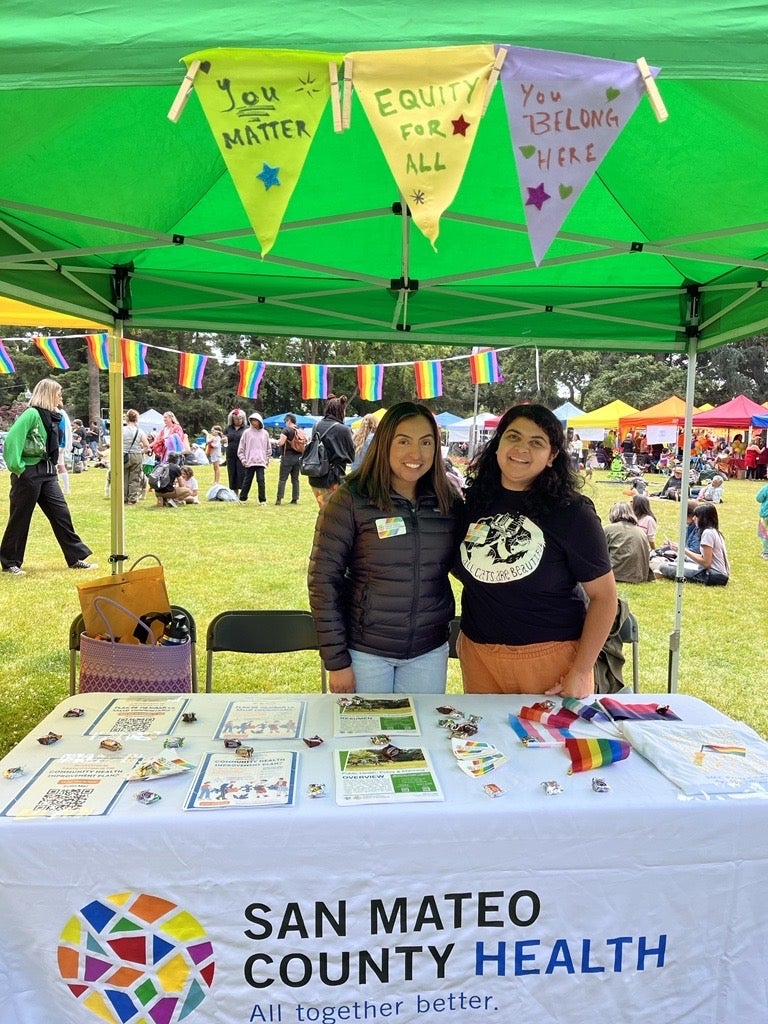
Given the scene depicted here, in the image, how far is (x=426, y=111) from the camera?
4.43 ft

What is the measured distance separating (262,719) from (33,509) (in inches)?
225

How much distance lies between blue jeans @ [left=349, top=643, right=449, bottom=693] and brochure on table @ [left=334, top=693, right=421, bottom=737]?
0.42 feet

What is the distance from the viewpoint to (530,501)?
2064mm

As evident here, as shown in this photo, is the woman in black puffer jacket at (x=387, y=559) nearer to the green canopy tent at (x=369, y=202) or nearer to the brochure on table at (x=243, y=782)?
the brochure on table at (x=243, y=782)

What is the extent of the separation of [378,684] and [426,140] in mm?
1470

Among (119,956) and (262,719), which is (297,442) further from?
(119,956)

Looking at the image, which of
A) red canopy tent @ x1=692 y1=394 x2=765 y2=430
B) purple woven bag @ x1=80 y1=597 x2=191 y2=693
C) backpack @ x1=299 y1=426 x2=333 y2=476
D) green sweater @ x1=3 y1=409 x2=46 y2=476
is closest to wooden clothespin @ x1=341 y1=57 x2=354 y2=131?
purple woven bag @ x1=80 y1=597 x2=191 y2=693

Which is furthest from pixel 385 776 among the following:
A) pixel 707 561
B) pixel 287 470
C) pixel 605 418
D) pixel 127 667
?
pixel 605 418

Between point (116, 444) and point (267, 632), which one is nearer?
point (267, 632)

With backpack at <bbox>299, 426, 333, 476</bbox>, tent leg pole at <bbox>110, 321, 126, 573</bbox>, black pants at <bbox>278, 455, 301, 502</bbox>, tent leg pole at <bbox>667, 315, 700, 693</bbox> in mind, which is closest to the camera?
tent leg pole at <bbox>667, 315, 700, 693</bbox>

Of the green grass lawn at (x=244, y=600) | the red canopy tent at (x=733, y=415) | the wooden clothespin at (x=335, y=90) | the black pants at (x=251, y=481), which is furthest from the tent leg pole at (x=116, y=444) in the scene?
the red canopy tent at (x=733, y=415)

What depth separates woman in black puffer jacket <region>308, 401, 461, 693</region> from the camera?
2.08 metres

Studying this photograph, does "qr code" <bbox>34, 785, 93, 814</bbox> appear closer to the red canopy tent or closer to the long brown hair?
the long brown hair

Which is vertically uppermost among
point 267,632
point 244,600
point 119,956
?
point 267,632
